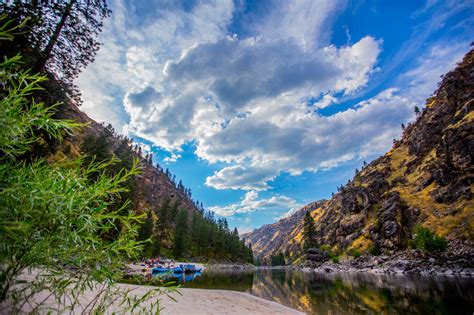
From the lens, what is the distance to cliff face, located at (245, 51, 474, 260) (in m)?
68.9

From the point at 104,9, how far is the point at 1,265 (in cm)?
1587

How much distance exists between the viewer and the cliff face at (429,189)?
226ft

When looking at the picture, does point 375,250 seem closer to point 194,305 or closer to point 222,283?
point 222,283

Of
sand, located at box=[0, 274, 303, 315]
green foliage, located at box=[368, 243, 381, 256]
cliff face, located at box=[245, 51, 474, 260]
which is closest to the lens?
sand, located at box=[0, 274, 303, 315]

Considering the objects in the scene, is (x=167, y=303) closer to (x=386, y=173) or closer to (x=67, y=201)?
(x=67, y=201)

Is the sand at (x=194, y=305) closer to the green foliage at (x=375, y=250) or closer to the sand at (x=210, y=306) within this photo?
the sand at (x=210, y=306)

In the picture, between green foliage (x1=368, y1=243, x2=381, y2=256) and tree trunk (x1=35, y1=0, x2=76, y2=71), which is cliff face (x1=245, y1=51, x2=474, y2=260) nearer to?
green foliage (x1=368, y1=243, x2=381, y2=256)

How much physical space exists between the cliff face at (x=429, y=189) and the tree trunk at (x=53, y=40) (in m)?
69.3

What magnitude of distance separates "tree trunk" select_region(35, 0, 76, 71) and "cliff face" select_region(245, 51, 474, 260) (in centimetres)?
6927

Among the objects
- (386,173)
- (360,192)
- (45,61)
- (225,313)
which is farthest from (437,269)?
(386,173)

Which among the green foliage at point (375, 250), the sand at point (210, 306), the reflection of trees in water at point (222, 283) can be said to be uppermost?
the green foliage at point (375, 250)

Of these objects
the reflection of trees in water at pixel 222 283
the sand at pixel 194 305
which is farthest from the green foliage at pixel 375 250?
the sand at pixel 194 305

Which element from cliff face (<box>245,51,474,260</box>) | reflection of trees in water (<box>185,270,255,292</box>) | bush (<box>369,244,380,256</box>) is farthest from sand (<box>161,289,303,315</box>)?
bush (<box>369,244,380,256</box>)

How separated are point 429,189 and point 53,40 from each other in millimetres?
116885
